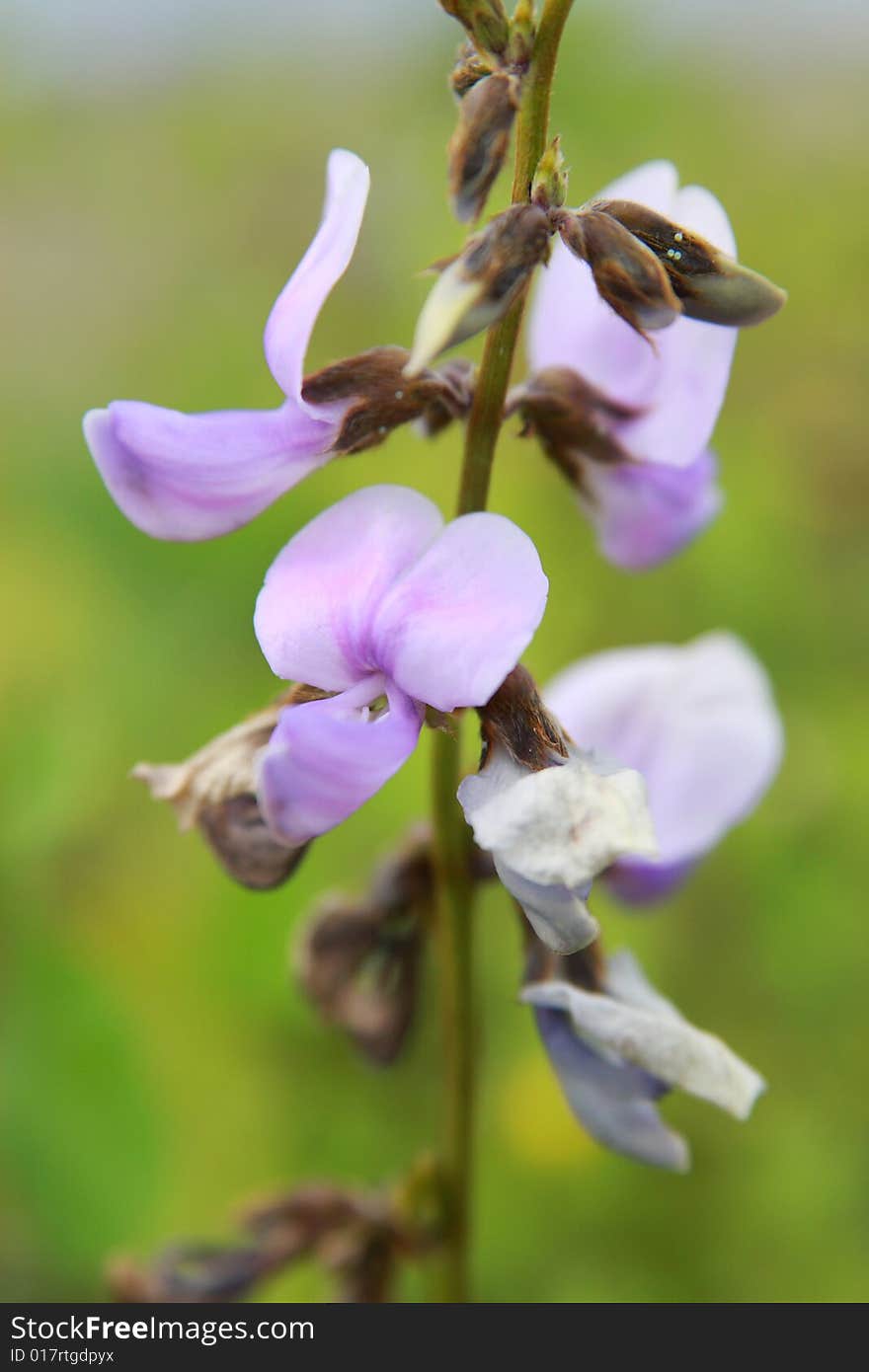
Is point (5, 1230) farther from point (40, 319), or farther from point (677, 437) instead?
point (40, 319)

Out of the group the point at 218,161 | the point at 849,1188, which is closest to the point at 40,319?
the point at 218,161

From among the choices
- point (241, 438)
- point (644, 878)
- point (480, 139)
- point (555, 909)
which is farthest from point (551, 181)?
point (644, 878)

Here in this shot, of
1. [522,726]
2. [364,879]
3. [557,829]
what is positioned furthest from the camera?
[364,879]

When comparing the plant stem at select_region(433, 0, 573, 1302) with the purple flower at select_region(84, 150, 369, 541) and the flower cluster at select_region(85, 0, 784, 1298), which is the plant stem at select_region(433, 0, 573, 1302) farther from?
the purple flower at select_region(84, 150, 369, 541)

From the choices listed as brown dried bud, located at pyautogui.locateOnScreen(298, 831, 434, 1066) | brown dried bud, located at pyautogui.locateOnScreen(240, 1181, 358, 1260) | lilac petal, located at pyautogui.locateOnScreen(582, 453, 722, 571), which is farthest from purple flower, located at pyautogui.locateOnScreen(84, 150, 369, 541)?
brown dried bud, located at pyautogui.locateOnScreen(240, 1181, 358, 1260)

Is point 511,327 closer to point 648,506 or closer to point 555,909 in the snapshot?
point 648,506

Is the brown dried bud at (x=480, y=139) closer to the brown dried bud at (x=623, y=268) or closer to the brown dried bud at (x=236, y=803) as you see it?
the brown dried bud at (x=623, y=268)
